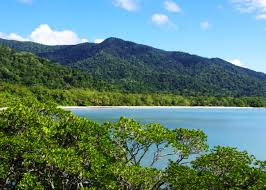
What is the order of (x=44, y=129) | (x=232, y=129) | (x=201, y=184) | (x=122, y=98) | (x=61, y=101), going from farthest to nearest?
(x=122, y=98) < (x=61, y=101) < (x=232, y=129) < (x=44, y=129) < (x=201, y=184)

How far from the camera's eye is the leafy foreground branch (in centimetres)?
2088

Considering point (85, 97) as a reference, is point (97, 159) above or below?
above

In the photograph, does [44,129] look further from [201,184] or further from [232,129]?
[232,129]

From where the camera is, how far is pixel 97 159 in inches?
873

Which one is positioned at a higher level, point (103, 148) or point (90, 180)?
point (103, 148)

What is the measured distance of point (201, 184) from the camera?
829 inches

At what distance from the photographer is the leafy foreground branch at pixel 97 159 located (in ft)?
68.5

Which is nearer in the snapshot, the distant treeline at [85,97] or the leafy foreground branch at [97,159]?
the leafy foreground branch at [97,159]

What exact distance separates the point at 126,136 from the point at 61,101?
133m

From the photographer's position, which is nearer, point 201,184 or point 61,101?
point 201,184

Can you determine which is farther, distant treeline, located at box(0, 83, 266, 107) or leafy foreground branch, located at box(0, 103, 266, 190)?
distant treeline, located at box(0, 83, 266, 107)

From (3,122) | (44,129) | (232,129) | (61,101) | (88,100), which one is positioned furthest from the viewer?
(88,100)

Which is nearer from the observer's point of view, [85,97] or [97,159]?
[97,159]

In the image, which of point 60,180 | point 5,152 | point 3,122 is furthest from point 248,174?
point 3,122
